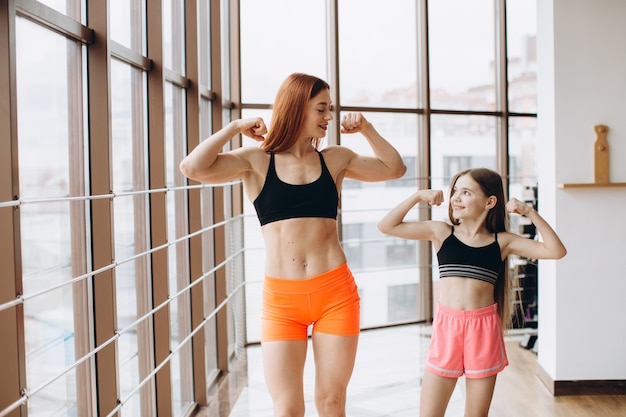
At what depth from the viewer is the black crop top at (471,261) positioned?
2311mm

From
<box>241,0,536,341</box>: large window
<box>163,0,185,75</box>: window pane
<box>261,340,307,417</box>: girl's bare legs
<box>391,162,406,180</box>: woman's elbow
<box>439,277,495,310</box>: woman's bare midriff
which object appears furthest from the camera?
<box>241,0,536,341</box>: large window

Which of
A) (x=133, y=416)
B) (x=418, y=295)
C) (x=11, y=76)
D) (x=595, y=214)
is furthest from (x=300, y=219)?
(x=418, y=295)

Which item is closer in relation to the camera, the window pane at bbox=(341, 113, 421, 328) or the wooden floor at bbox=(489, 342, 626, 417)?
the wooden floor at bbox=(489, 342, 626, 417)

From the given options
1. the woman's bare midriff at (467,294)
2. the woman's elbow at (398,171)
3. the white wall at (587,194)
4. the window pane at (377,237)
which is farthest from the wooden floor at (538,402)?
the woman's elbow at (398,171)

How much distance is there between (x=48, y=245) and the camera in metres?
1.93

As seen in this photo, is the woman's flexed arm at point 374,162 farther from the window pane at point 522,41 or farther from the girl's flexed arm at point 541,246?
the window pane at point 522,41

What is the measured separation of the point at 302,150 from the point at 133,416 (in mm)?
A: 1438

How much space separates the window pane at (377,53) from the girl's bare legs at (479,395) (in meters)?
3.25

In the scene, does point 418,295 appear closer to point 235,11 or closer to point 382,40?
point 382,40

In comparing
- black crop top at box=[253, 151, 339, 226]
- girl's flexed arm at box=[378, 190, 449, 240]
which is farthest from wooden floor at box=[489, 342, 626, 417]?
black crop top at box=[253, 151, 339, 226]

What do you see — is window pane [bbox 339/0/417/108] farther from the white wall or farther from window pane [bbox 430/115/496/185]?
the white wall

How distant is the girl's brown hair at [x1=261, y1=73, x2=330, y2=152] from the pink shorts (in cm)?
88

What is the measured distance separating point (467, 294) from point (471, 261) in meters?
0.12

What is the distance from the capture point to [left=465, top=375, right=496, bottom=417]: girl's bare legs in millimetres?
2230
